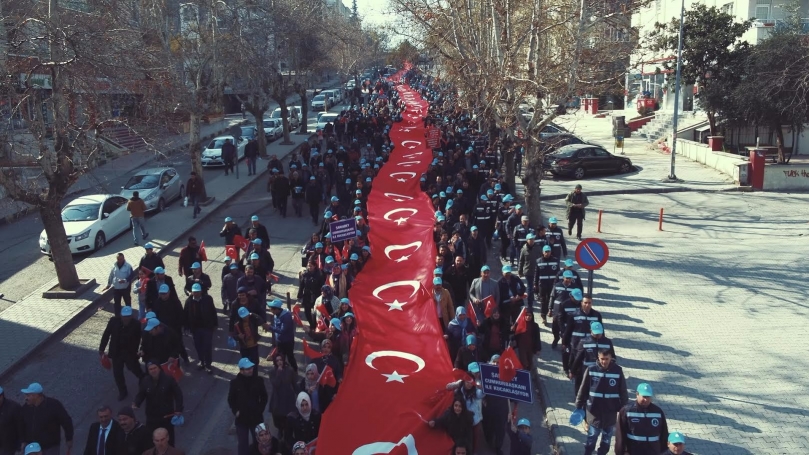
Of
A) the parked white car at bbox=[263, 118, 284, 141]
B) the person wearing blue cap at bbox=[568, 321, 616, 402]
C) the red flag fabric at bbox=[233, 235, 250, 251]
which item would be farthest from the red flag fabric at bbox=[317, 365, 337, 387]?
the parked white car at bbox=[263, 118, 284, 141]

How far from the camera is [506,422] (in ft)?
29.6

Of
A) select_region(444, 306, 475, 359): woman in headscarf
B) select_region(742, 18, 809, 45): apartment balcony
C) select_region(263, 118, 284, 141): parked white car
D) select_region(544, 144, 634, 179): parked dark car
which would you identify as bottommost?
select_region(444, 306, 475, 359): woman in headscarf

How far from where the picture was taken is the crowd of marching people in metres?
7.99

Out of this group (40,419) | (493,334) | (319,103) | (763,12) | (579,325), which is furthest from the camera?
(319,103)

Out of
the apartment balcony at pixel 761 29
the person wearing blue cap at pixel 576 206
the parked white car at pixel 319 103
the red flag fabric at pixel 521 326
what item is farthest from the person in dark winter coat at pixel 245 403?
the parked white car at pixel 319 103

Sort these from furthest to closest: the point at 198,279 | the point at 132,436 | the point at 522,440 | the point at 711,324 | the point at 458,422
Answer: the point at 711,324
the point at 198,279
the point at 458,422
the point at 522,440
the point at 132,436

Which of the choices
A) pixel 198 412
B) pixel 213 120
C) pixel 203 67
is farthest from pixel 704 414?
pixel 213 120

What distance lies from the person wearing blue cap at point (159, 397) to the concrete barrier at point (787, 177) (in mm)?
22943

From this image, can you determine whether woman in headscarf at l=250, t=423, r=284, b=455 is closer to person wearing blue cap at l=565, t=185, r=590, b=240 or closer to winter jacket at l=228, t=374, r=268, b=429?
winter jacket at l=228, t=374, r=268, b=429

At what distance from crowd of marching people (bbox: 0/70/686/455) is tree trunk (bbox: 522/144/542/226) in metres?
0.84

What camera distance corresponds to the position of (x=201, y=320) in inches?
437

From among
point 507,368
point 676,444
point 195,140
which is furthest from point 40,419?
point 195,140

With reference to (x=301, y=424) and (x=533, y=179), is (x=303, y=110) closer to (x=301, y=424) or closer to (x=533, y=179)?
(x=533, y=179)

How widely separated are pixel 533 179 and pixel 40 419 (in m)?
12.8
